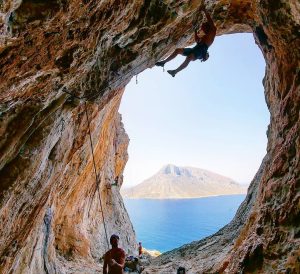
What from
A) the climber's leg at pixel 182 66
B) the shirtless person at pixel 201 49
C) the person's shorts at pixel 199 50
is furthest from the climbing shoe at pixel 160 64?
the person's shorts at pixel 199 50

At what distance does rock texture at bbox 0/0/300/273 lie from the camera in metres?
4.70

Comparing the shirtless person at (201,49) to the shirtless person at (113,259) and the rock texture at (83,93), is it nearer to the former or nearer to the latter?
the rock texture at (83,93)

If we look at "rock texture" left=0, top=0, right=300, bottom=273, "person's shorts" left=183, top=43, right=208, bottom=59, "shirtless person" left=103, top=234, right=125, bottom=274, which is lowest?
"shirtless person" left=103, top=234, right=125, bottom=274

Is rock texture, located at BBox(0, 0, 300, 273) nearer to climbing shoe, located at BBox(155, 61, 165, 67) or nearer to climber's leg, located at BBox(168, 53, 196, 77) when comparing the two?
climbing shoe, located at BBox(155, 61, 165, 67)

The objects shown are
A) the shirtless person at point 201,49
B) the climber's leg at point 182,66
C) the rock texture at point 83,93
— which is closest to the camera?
the rock texture at point 83,93

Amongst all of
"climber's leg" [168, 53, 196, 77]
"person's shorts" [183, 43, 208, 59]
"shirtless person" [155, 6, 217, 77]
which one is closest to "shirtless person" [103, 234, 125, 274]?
"climber's leg" [168, 53, 196, 77]

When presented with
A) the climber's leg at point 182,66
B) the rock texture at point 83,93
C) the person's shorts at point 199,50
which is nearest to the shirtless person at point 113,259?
the rock texture at point 83,93

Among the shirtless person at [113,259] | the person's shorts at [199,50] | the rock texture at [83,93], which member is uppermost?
the person's shorts at [199,50]

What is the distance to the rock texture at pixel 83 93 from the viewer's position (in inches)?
185

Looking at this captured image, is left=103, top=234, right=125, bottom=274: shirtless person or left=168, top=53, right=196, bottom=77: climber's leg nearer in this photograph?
left=103, top=234, right=125, bottom=274: shirtless person

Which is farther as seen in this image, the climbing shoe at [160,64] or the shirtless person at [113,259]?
the climbing shoe at [160,64]

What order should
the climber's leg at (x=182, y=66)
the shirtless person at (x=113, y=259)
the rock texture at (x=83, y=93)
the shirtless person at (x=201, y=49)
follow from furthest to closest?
the climber's leg at (x=182, y=66), the shirtless person at (x=201, y=49), the shirtless person at (x=113, y=259), the rock texture at (x=83, y=93)

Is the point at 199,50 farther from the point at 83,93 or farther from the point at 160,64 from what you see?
→ the point at 83,93

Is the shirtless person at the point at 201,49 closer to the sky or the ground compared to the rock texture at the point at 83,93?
closer to the sky
